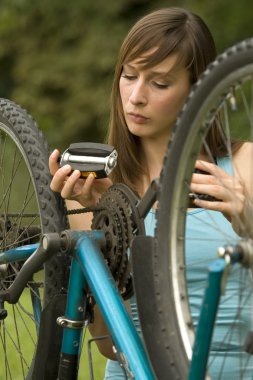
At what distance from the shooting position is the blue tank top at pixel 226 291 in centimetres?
257

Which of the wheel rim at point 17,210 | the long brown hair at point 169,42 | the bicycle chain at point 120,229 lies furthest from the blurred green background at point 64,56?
the bicycle chain at point 120,229


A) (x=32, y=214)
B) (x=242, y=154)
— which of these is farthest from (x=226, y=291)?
(x=32, y=214)

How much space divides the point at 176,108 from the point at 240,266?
2.80ft

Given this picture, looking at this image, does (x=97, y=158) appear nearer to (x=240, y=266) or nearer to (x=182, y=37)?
(x=182, y=37)

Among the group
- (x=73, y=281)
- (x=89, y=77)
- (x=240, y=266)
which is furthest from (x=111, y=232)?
(x=89, y=77)

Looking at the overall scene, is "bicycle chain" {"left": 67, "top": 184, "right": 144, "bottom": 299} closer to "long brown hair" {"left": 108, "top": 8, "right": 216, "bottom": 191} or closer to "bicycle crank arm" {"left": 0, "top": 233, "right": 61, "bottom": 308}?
"bicycle crank arm" {"left": 0, "top": 233, "right": 61, "bottom": 308}

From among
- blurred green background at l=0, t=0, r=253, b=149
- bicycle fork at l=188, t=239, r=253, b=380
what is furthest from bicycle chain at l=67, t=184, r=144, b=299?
blurred green background at l=0, t=0, r=253, b=149

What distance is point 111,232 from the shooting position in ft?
9.70

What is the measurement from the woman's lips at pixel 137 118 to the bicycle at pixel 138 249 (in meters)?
0.26

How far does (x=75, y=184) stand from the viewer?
3.10m

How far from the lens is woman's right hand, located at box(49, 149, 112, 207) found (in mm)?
3036

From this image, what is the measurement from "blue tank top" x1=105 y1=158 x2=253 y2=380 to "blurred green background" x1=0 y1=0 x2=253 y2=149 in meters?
7.79

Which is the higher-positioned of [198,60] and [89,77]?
[89,77]

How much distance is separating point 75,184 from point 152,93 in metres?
0.30
